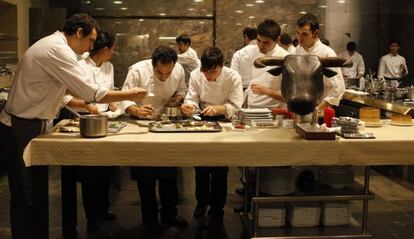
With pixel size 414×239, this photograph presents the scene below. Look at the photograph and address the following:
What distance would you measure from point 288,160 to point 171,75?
1.33 m

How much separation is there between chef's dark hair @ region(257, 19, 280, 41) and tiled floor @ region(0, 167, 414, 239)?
143cm

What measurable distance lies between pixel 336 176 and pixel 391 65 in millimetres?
6252

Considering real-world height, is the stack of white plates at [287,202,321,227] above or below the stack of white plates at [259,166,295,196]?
below

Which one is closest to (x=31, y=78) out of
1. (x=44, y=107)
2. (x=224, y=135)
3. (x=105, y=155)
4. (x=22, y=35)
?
(x=44, y=107)

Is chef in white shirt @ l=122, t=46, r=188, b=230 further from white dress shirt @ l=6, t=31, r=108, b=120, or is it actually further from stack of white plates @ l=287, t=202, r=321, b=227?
stack of white plates @ l=287, t=202, r=321, b=227

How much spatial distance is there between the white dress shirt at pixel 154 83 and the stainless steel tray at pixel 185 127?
0.51 metres

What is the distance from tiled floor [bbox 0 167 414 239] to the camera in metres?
3.75

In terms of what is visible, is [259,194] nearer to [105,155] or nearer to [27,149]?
[105,155]

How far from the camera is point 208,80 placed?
3842 mm

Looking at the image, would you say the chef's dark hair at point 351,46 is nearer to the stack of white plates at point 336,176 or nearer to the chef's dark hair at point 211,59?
the chef's dark hair at point 211,59

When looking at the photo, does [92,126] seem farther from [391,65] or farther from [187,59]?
[391,65]

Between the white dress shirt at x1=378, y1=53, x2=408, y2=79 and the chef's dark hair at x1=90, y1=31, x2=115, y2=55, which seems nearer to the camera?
the chef's dark hair at x1=90, y1=31, x2=115, y2=55

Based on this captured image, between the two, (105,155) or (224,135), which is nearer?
(105,155)

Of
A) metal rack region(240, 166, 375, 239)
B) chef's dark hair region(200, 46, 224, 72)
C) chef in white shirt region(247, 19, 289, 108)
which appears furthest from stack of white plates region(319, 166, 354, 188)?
chef's dark hair region(200, 46, 224, 72)
